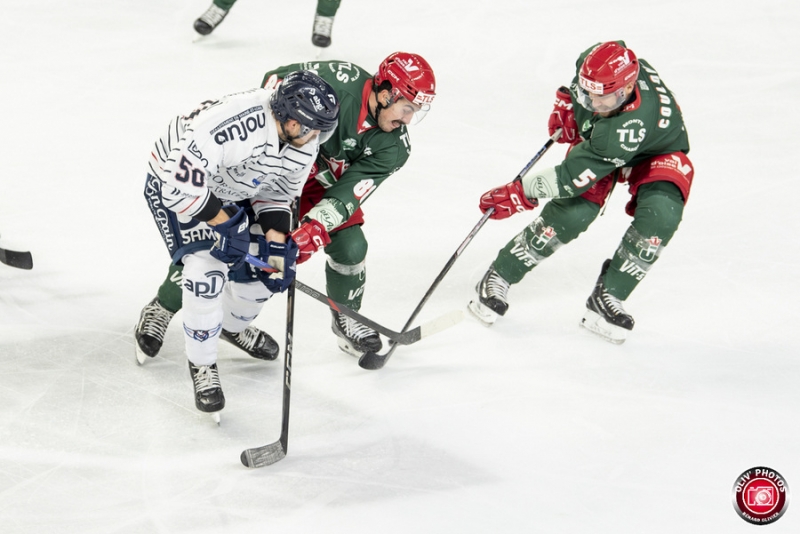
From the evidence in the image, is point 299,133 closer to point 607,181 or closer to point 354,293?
point 354,293

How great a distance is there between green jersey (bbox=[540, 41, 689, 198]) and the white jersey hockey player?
102cm

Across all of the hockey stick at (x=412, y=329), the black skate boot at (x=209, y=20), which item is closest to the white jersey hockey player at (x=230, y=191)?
the hockey stick at (x=412, y=329)

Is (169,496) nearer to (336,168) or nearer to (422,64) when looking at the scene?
(336,168)

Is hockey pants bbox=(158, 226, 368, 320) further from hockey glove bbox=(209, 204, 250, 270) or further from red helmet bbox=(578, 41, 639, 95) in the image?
red helmet bbox=(578, 41, 639, 95)

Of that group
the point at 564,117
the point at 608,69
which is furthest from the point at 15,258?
the point at 608,69

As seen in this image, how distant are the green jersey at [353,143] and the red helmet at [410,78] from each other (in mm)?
118

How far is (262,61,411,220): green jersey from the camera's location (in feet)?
9.45

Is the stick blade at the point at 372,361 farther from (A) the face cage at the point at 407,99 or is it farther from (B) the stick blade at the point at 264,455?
(A) the face cage at the point at 407,99

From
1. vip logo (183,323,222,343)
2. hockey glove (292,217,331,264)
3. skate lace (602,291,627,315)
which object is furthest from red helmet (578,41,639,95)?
vip logo (183,323,222,343)

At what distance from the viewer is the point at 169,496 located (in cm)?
245

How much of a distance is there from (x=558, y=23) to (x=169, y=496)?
4.87 m

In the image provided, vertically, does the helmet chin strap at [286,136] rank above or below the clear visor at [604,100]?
below

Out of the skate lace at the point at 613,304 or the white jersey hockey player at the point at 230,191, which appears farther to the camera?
the skate lace at the point at 613,304

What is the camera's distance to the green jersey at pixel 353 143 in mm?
2879
